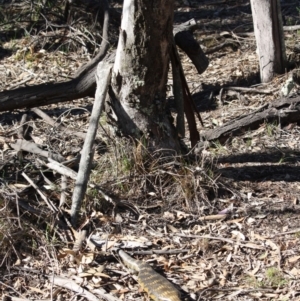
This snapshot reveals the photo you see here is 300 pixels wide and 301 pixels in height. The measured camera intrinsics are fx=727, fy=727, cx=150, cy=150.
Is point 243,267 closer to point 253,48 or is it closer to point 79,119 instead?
point 79,119

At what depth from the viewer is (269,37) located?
27.5ft

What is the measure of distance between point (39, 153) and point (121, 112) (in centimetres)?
90

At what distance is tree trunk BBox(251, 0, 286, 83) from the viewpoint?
8.28 m

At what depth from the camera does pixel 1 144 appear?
7.07m

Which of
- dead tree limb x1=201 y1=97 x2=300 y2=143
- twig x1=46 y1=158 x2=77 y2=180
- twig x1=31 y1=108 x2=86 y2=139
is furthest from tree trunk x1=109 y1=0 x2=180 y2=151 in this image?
twig x1=31 y1=108 x2=86 y2=139

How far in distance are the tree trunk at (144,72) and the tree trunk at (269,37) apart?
2570 millimetres

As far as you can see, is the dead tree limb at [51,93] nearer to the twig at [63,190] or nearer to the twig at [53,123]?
the twig at [53,123]

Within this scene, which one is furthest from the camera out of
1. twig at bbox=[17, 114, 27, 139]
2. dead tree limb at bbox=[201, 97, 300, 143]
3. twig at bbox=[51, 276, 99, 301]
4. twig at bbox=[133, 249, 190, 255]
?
twig at bbox=[17, 114, 27, 139]

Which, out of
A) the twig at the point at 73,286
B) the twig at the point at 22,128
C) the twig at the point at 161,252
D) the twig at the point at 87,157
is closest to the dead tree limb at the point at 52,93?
the twig at the point at 22,128

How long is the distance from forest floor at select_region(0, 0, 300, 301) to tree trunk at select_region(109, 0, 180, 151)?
0.20 m

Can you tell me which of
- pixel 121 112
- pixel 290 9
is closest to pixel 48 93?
pixel 121 112

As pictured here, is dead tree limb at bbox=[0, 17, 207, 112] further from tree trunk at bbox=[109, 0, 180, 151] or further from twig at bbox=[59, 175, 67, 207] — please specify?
twig at bbox=[59, 175, 67, 207]

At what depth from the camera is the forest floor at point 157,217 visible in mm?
5270

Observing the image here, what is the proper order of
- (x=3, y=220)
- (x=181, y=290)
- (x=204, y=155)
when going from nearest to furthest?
(x=181, y=290) → (x=3, y=220) → (x=204, y=155)
